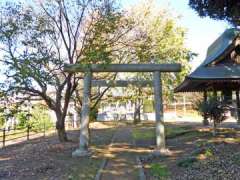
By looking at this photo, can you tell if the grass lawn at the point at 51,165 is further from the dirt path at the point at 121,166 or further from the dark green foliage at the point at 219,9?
the dark green foliage at the point at 219,9

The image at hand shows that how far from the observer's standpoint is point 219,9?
990cm

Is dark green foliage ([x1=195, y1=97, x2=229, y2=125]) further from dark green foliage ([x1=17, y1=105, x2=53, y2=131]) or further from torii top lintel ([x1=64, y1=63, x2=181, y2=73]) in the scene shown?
dark green foliage ([x1=17, y1=105, x2=53, y2=131])

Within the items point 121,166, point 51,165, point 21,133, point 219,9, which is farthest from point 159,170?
point 21,133

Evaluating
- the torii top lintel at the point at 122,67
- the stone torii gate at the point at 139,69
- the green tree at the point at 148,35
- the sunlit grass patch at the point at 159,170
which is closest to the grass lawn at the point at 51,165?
the stone torii gate at the point at 139,69

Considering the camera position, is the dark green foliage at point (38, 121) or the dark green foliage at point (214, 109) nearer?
the dark green foliage at point (214, 109)

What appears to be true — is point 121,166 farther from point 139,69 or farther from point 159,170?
point 139,69

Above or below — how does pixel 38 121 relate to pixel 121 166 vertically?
above

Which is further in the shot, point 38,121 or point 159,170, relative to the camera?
point 38,121

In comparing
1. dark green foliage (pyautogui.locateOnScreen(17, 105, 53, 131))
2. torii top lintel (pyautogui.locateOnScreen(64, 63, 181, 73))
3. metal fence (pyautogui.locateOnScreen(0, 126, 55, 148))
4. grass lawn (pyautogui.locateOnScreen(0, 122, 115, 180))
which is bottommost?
grass lawn (pyautogui.locateOnScreen(0, 122, 115, 180))

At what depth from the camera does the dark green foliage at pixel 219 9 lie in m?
9.60

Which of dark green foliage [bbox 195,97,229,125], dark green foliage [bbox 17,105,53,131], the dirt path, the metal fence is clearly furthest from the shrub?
the metal fence

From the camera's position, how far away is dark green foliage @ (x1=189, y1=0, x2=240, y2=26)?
9.60 metres

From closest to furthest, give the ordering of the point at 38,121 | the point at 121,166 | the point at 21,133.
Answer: the point at 121,166 < the point at 21,133 < the point at 38,121

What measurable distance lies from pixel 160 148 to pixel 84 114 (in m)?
3.20
